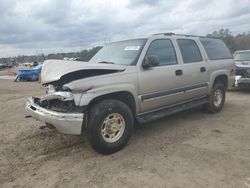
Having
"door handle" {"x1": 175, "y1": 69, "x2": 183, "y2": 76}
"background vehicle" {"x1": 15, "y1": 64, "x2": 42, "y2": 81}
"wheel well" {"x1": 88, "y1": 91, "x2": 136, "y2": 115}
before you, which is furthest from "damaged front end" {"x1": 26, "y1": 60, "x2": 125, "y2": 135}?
"background vehicle" {"x1": 15, "y1": 64, "x2": 42, "y2": 81}

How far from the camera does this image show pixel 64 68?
4.26m

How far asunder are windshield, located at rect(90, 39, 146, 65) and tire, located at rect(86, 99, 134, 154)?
3.15ft

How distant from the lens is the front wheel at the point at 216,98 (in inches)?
265

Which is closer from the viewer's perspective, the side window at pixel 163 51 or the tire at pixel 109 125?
the tire at pixel 109 125

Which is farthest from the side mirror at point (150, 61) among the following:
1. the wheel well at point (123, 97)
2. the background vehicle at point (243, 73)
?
the background vehicle at point (243, 73)

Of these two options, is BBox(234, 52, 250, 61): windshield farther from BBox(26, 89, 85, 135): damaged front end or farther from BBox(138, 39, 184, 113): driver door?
BBox(26, 89, 85, 135): damaged front end

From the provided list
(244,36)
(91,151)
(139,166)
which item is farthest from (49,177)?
(244,36)

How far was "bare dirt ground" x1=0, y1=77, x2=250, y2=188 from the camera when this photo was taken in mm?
3549

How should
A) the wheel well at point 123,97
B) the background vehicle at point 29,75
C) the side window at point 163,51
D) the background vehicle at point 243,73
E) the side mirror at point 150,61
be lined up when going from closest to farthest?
the wheel well at point 123,97, the side mirror at point 150,61, the side window at point 163,51, the background vehicle at point 243,73, the background vehicle at point 29,75

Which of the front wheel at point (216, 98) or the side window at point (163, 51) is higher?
the side window at point (163, 51)

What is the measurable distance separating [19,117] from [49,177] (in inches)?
155

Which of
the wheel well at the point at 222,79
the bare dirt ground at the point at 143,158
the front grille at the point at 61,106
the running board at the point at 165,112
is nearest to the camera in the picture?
the bare dirt ground at the point at 143,158

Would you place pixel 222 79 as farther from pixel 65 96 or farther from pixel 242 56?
pixel 65 96

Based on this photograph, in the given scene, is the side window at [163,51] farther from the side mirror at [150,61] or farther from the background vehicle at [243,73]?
the background vehicle at [243,73]
